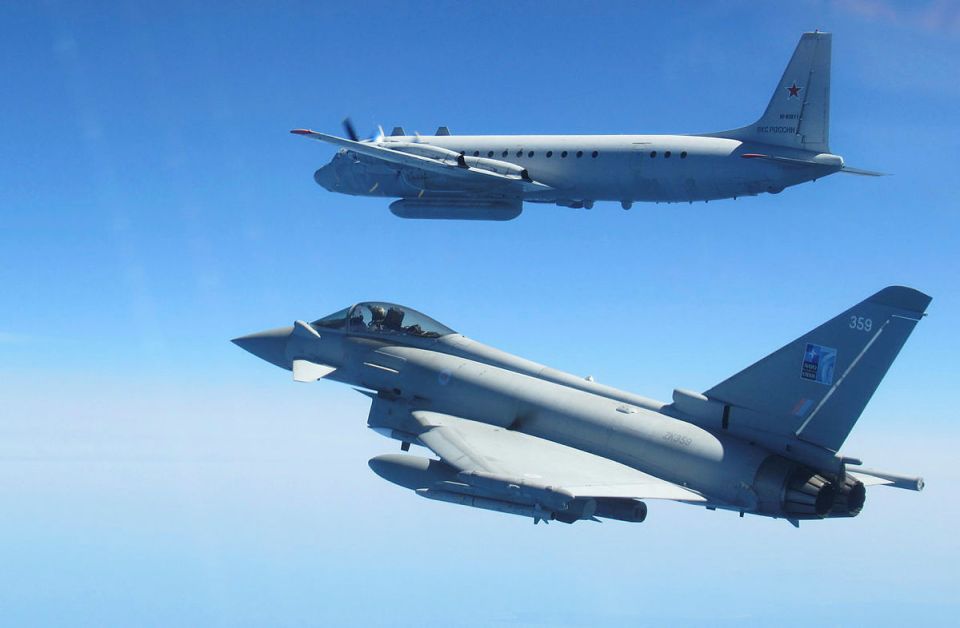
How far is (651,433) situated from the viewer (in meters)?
18.2

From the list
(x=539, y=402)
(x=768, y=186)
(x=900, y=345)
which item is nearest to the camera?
(x=900, y=345)

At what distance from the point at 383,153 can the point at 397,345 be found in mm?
9132

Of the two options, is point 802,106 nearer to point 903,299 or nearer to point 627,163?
point 627,163

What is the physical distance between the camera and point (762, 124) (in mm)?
28234

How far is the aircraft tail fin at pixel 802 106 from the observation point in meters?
27.6

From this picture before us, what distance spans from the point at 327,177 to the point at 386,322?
1251 cm

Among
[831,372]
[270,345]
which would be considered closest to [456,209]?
[270,345]

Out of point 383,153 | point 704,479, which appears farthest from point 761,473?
point 383,153

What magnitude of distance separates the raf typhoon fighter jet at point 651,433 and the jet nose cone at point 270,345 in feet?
7.85

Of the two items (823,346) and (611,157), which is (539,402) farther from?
(611,157)

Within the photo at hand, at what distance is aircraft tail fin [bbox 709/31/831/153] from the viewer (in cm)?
2756

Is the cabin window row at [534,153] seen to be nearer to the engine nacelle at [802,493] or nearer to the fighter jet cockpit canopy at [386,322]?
the fighter jet cockpit canopy at [386,322]

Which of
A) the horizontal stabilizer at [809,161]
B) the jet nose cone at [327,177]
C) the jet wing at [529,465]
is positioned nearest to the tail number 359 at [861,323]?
the jet wing at [529,465]

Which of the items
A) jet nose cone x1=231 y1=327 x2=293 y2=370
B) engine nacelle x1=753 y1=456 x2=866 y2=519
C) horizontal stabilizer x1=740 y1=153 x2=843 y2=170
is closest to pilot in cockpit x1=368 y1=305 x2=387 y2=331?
jet nose cone x1=231 y1=327 x2=293 y2=370
